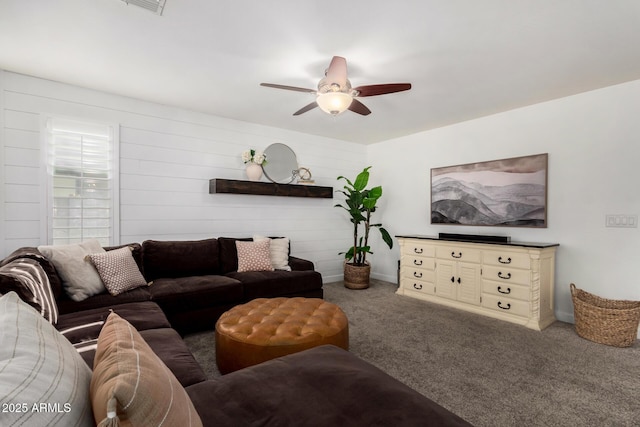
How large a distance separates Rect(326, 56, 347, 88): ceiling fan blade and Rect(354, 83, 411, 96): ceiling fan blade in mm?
198

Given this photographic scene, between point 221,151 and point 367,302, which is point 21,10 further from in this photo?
point 367,302

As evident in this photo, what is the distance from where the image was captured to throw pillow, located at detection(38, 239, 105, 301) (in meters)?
2.47

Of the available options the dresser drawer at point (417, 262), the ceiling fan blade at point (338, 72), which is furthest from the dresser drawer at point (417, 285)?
the ceiling fan blade at point (338, 72)

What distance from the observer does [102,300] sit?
2.51 metres

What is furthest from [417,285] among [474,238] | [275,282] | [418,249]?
[275,282]

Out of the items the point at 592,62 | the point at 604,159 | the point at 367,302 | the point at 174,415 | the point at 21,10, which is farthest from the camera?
the point at 367,302

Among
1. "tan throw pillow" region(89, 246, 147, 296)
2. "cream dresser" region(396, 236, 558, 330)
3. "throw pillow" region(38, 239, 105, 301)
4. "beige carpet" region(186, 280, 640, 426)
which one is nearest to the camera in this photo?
"beige carpet" region(186, 280, 640, 426)

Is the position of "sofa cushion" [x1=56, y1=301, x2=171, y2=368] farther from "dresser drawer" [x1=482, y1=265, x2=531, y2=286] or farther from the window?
"dresser drawer" [x1=482, y1=265, x2=531, y2=286]

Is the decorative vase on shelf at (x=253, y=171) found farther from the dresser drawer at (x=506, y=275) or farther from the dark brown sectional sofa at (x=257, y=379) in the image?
the dresser drawer at (x=506, y=275)

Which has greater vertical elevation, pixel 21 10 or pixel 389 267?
pixel 21 10

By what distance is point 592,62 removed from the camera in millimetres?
2629

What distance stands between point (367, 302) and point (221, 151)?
287 centimetres

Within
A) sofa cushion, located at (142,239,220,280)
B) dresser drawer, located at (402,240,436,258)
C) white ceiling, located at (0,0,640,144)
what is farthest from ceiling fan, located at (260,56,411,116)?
dresser drawer, located at (402,240,436,258)

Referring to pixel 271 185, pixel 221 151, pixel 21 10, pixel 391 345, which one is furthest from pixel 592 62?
pixel 21 10
